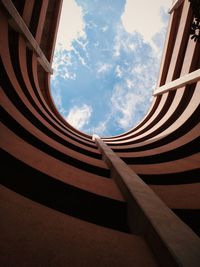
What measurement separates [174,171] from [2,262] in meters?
6.60

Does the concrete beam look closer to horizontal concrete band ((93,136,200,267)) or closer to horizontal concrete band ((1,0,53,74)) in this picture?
horizontal concrete band ((1,0,53,74))

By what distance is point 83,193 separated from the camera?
5.27 meters

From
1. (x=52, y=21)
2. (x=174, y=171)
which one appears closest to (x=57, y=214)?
(x=174, y=171)

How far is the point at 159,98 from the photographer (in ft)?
51.9

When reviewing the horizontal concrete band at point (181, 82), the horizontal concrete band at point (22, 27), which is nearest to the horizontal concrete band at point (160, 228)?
the horizontal concrete band at point (22, 27)

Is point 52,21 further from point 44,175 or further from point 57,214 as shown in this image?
point 57,214

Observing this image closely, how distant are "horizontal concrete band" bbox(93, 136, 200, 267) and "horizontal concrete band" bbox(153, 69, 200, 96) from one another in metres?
7.76

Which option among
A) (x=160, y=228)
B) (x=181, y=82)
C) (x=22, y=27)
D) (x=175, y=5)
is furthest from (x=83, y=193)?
(x=175, y=5)

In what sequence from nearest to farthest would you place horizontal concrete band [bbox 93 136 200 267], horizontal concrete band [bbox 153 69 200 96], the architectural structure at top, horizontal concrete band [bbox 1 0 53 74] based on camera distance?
1. horizontal concrete band [bbox 93 136 200 267]
2. the architectural structure at top
3. horizontal concrete band [bbox 1 0 53 74]
4. horizontal concrete band [bbox 153 69 200 96]

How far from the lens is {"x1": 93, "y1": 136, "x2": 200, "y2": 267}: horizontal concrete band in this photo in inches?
109

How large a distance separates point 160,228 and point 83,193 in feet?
7.77

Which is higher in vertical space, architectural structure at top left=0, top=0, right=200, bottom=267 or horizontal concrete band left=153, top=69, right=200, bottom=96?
horizontal concrete band left=153, top=69, right=200, bottom=96

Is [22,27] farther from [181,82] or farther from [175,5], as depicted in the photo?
[175,5]

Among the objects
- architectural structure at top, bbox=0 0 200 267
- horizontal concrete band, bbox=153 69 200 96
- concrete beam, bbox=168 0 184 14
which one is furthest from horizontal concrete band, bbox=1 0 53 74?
concrete beam, bbox=168 0 184 14
